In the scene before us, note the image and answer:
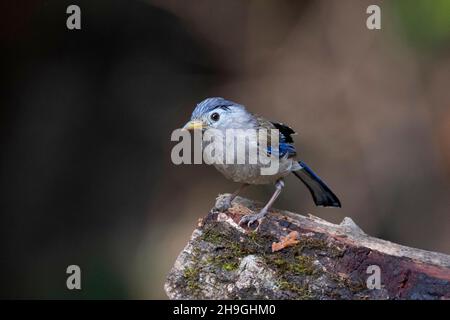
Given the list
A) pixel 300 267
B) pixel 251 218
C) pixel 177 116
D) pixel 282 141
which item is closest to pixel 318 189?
pixel 282 141

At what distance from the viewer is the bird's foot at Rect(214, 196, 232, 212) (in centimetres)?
428

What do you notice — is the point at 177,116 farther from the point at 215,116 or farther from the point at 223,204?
the point at 223,204

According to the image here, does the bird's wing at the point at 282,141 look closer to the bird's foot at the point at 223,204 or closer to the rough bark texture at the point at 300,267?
the bird's foot at the point at 223,204

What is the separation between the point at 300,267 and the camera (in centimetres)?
365

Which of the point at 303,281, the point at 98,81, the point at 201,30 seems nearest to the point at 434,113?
the point at 201,30

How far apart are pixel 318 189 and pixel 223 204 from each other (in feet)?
3.33

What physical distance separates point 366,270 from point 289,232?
21.5 inches

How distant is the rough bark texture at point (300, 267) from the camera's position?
3467mm

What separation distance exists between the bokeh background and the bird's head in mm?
2342

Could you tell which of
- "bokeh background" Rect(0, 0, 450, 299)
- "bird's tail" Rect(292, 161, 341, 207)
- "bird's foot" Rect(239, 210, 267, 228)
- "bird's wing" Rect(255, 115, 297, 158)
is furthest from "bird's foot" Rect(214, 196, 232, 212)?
"bokeh background" Rect(0, 0, 450, 299)

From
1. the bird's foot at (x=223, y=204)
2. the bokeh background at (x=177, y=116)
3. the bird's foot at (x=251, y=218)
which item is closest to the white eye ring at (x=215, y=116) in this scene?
the bird's foot at (x=223, y=204)

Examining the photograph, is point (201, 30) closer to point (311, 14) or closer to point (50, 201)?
point (311, 14)

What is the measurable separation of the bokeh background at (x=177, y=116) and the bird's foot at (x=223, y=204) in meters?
2.16

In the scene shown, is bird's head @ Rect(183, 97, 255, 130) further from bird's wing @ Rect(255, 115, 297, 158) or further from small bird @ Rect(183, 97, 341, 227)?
bird's wing @ Rect(255, 115, 297, 158)
